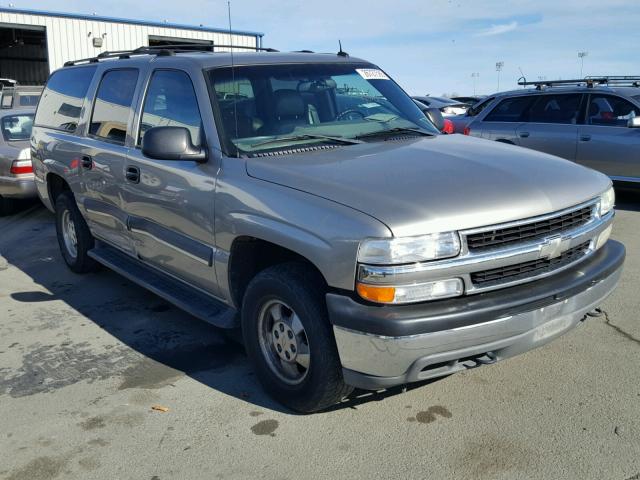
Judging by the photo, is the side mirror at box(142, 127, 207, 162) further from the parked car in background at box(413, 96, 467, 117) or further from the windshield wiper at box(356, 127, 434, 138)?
the parked car in background at box(413, 96, 467, 117)

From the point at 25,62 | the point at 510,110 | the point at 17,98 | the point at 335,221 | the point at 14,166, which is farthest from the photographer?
the point at 25,62

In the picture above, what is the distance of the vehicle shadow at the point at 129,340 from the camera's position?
3.90m

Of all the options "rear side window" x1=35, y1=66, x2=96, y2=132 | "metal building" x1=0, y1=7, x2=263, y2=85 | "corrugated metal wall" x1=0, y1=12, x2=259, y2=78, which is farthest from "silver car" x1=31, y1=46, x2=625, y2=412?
"corrugated metal wall" x1=0, y1=12, x2=259, y2=78

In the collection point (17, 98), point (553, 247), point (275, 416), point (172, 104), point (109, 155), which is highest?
point (17, 98)

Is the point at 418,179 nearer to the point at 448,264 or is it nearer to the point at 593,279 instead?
the point at 448,264

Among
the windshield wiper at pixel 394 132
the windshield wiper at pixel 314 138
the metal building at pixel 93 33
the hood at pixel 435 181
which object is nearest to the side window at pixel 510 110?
the windshield wiper at pixel 394 132

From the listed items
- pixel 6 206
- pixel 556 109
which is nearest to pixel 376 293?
pixel 556 109

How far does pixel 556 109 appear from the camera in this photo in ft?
30.5

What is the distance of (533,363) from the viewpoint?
Result: 12.9 feet

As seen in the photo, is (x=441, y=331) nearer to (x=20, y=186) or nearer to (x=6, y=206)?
(x=20, y=186)

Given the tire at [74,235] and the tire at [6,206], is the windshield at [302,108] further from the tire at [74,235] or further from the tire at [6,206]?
the tire at [6,206]

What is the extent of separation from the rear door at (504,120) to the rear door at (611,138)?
1035 millimetres

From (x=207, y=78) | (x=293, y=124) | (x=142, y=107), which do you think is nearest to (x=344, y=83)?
(x=293, y=124)

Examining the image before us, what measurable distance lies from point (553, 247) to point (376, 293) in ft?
3.15
